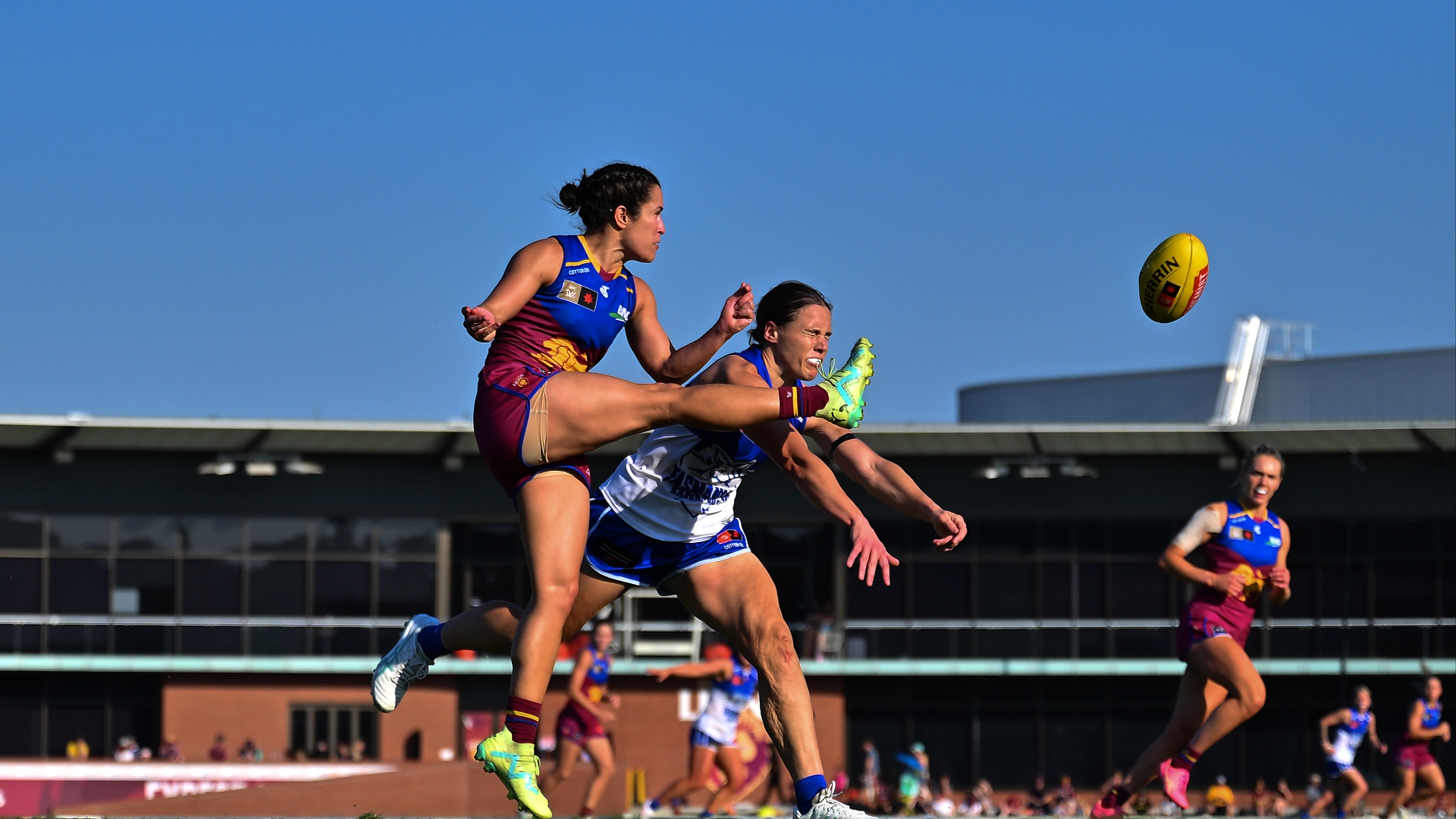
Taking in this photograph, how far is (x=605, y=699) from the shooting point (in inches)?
634

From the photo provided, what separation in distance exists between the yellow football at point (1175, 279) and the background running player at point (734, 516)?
11.7ft

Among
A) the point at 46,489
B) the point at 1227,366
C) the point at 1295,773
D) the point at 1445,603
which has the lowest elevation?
the point at 1295,773

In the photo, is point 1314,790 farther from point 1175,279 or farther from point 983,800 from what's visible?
point 1175,279

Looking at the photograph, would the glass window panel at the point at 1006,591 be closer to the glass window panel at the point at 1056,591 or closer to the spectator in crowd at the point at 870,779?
the glass window panel at the point at 1056,591

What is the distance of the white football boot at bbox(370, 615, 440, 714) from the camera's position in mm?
7488

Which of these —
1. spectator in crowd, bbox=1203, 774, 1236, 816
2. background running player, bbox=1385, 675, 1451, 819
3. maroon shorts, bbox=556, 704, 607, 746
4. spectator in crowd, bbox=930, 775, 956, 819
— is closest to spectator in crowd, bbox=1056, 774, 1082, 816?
spectator in crowd, bbox=930, 775, 956, 819

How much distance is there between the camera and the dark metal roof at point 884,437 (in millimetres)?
33000

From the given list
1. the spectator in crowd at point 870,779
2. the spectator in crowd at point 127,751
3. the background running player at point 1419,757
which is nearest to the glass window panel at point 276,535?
the spectator in crowd at point 127,751

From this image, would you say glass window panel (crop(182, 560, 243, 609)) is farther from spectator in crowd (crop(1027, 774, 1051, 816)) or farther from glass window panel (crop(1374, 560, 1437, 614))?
glass window panel (crop(1374, 560, 1437, 614))

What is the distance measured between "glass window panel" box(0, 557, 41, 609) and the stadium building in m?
0.11

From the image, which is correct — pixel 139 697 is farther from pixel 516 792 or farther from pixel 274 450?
pixel 516 792

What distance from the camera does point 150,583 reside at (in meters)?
34.6

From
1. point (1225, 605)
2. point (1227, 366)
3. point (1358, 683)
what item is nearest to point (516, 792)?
point (1225, 605)

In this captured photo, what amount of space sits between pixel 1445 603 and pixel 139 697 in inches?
1141
